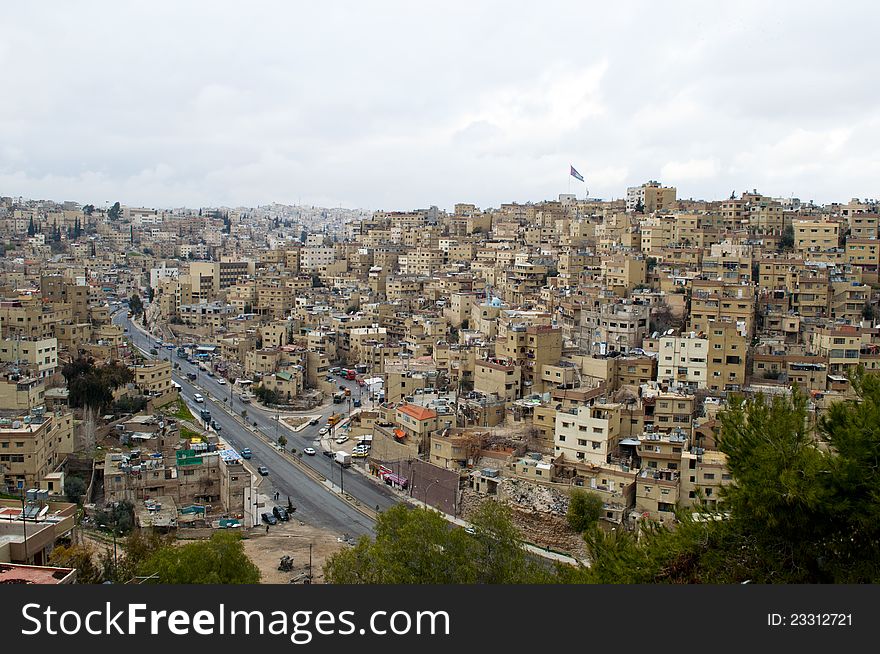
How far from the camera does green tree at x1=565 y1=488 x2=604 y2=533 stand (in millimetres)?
13391

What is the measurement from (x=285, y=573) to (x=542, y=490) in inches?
170

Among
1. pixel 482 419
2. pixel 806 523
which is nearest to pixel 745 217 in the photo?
pixel 482 419

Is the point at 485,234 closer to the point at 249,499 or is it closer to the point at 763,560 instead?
the point at 249,499

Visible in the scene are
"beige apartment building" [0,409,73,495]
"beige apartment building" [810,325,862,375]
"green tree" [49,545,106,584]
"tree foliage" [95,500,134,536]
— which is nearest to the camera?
"green tree" [49,545,106,584]

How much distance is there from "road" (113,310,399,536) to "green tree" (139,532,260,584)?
406 cm

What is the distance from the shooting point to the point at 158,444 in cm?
1652

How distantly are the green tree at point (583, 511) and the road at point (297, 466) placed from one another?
3.06 meters

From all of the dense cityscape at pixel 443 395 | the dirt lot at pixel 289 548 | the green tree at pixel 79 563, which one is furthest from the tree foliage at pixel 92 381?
the green tree at pixel 79 563

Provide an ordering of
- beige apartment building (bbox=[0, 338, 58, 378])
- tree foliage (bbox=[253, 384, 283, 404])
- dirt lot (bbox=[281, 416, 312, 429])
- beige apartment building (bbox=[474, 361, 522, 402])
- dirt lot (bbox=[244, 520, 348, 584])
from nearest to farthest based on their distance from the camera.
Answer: dirt lot (bbox=[244, 520, 348, 584]) → beige apartment building (bbox=[474, 361, 522, 402]) → beige apartment building (bbox=[0, 338, 58, 378]) → dirt lot (bbox=[281, 416, 312, 429]) → tree foliage (bbox=[253, 384, 283, 404])

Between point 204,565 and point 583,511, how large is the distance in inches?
240

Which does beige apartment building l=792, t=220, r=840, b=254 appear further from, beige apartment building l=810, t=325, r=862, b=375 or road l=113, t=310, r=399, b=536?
road l=113, t=310, r=399, b=536

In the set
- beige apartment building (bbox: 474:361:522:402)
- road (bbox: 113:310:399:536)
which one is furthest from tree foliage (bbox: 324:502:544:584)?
beige apartment building (bbox: 474:361:522:402)

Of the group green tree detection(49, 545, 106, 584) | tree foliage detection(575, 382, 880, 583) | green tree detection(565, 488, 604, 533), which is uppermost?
tree foliage detection(575, 382, 880, 583)

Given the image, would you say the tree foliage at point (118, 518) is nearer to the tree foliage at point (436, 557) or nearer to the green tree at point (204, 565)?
the green tree at point (204, 565)
